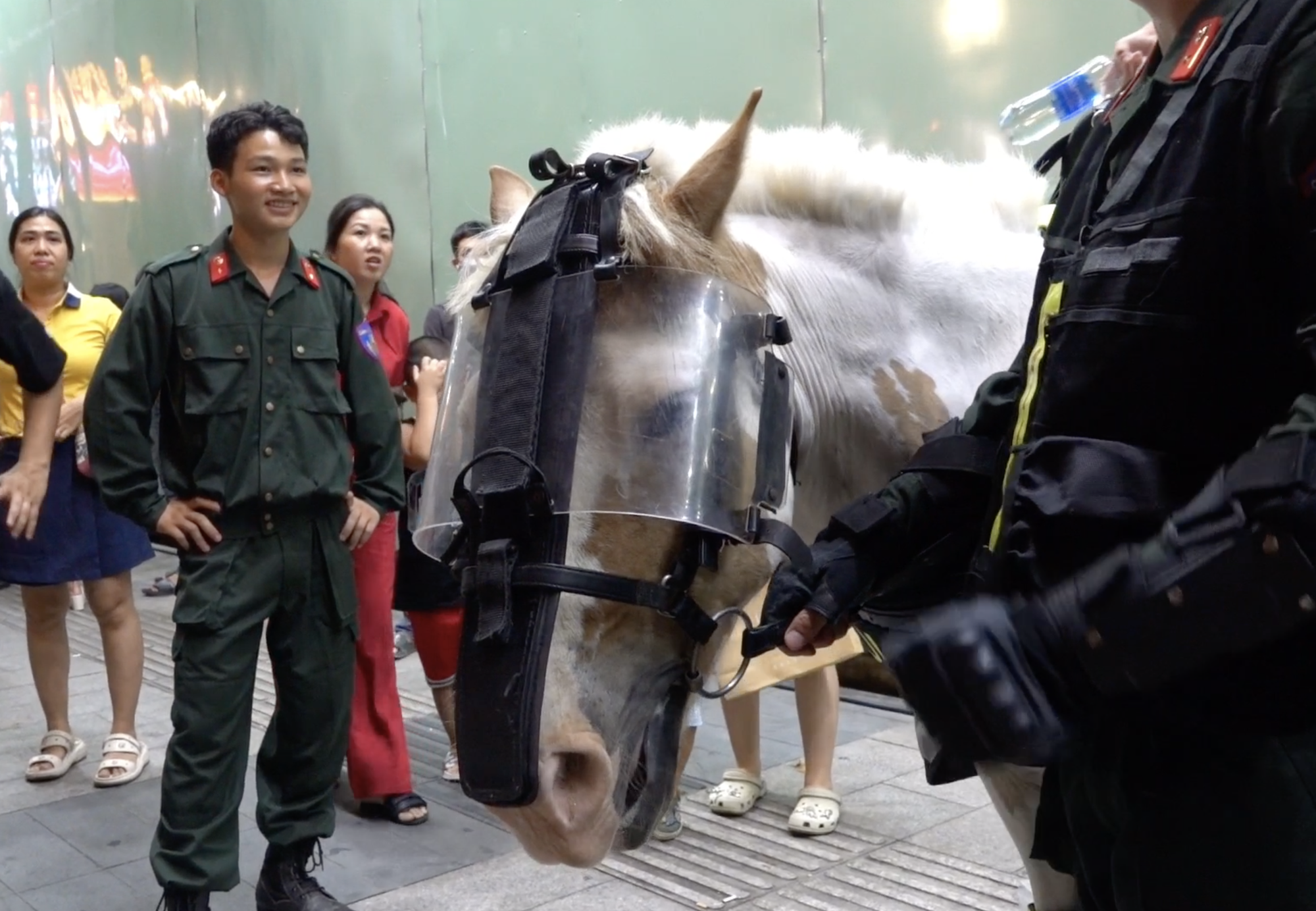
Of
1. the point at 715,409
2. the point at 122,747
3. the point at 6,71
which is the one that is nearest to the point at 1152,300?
the point at 715,409

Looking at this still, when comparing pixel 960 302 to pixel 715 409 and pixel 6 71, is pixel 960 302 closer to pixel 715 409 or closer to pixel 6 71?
pixel 715 409

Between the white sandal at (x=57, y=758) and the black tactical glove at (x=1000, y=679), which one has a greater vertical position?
the black tactical glove at (x=1000, y=679)

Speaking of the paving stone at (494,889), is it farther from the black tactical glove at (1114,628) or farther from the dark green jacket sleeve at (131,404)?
the black tactical glove at (1114,628)

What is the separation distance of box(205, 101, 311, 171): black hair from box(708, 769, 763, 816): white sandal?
2483 mm

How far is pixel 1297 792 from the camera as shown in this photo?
1.00 metres

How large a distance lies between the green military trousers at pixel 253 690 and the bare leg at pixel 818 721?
1.48m

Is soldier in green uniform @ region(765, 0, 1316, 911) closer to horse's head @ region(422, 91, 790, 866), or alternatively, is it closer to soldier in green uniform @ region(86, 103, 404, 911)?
horse's head @ region(422, 91, 790, 866)

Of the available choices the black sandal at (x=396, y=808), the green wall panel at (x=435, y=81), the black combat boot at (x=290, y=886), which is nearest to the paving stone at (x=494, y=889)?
the black combat boot at (x=290, y=886)

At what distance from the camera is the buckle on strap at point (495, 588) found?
4.30 feet

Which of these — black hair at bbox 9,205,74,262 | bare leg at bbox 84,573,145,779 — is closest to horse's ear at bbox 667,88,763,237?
bare leg at bbox 84,573,145,779

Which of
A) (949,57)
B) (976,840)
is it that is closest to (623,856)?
(976,840)

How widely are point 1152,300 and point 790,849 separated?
2.95 m

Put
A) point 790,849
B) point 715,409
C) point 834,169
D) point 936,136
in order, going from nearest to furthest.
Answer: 1. point 715,409
2. point 834,169
3. point 790,849
4. point 936,136

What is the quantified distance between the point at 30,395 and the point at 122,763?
151cm
